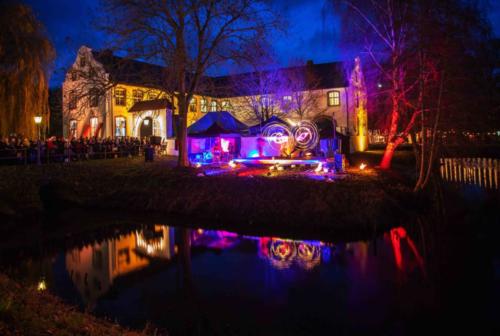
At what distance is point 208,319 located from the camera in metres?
6.82

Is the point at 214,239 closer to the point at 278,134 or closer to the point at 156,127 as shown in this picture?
the point at 278,134

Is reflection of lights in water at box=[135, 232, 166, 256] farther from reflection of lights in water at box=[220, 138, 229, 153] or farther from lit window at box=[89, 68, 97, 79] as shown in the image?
reflection of lights in water at box=[220, 138, 229, 153]

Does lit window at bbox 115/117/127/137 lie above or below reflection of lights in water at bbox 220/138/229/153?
above

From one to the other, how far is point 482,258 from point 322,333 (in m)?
5.62

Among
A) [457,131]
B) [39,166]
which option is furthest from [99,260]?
[457,131]

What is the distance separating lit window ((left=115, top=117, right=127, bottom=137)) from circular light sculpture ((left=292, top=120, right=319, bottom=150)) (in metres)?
20.7

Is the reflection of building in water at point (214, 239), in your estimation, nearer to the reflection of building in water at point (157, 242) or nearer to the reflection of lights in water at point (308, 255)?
the reflection of building in water at point (157, 242)

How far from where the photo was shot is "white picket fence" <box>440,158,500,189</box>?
45.9ft

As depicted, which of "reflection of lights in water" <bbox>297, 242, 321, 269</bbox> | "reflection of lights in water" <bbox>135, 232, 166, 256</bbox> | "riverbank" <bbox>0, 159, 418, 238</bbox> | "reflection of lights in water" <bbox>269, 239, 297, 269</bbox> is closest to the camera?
"reflection of lights in water" <bbox>297, 242, 321, 269</bbox>

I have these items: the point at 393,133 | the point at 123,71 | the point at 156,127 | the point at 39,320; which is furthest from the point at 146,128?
the point at 39,320

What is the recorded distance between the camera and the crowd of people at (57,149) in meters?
20.2

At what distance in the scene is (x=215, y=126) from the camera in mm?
24000

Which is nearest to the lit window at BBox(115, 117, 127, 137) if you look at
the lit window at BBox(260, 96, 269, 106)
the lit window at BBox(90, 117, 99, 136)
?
the lit window at BBox(90, 117, 99, 136)

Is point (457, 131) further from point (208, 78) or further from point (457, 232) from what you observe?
point (208, 78)
